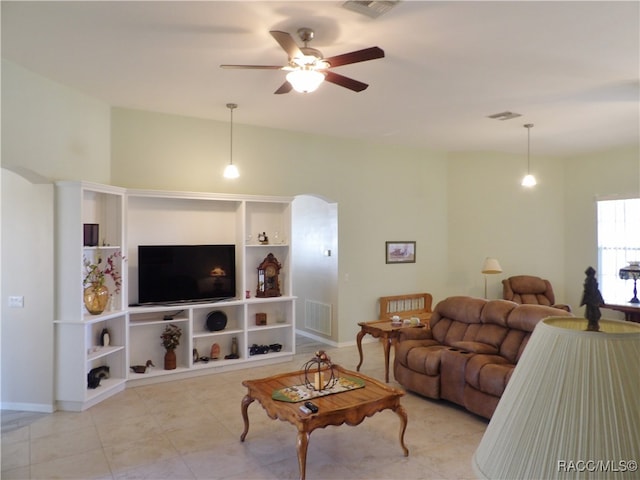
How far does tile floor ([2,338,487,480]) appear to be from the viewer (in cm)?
337

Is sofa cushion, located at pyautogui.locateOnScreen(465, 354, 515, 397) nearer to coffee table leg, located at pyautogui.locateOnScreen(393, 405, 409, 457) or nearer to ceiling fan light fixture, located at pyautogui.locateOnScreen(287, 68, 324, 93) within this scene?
coffee table leg, located at pyautogui.locateOnScreen(393, 405, 409, 457)

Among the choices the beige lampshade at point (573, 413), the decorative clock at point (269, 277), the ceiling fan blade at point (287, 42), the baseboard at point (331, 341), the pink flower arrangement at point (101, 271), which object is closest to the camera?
the beige lampshade at point (573, 413)

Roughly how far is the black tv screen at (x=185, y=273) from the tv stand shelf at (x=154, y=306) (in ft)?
0.39

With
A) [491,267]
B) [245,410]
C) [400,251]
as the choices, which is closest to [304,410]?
[245,410]

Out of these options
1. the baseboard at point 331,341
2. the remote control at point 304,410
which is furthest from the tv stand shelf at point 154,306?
the remote control at point 304,410

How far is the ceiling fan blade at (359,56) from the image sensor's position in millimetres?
2992

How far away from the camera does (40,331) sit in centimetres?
457

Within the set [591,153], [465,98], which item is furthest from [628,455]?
[591,153]

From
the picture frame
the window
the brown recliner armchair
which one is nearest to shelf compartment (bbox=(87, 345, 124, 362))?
the picture frame

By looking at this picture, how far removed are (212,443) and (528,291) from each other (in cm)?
608

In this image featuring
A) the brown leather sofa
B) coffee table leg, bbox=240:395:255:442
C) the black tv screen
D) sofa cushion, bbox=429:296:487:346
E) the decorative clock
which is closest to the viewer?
coffee table leg, bbox=240:395:255:442

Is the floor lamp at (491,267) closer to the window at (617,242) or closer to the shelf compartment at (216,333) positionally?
the window at (617,242)

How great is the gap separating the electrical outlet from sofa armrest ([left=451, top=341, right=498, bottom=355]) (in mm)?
4515

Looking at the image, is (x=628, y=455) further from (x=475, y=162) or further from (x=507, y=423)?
(x=475, y=162)
